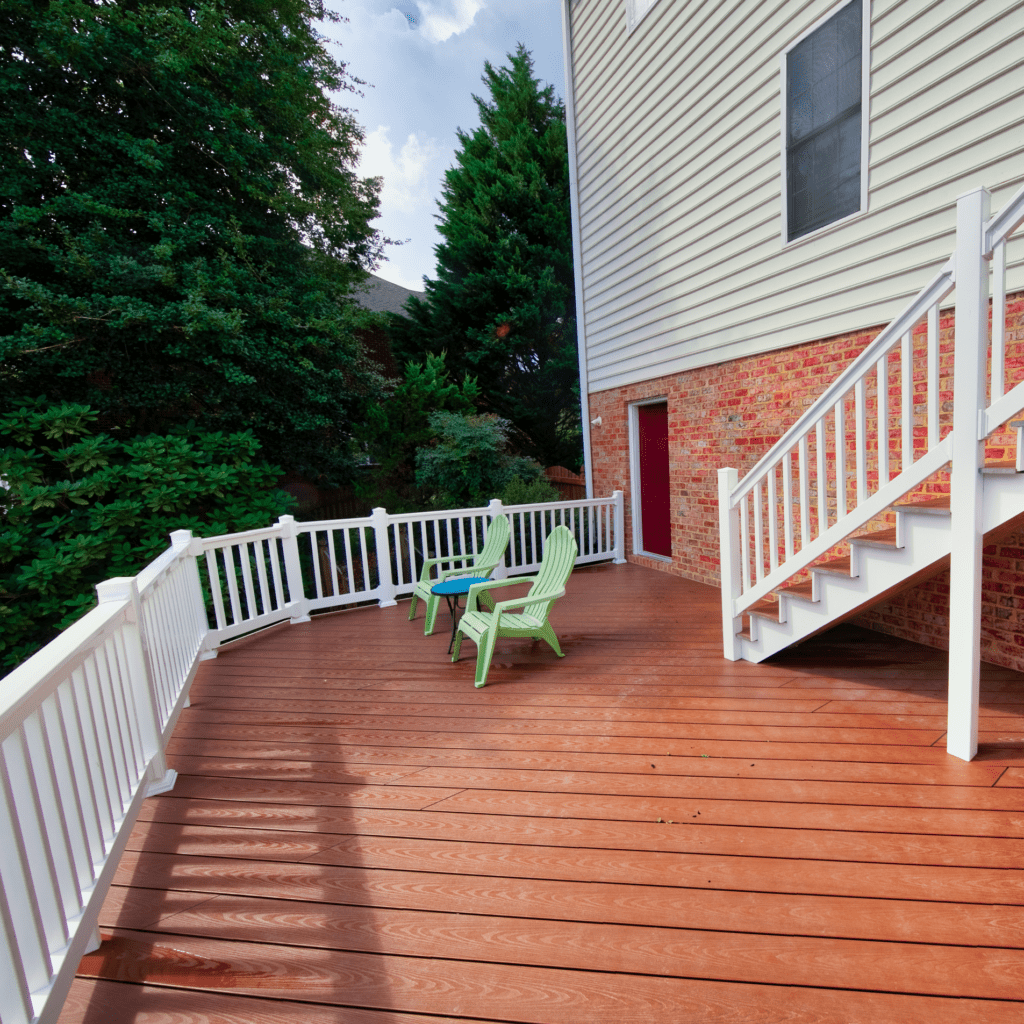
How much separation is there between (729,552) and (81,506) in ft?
23.1

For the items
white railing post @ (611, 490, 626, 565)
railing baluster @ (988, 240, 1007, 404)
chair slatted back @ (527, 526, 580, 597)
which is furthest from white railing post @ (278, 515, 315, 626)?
railing baluster @ (988, 240, 1007, 404)

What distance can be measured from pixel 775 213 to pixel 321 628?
514cm

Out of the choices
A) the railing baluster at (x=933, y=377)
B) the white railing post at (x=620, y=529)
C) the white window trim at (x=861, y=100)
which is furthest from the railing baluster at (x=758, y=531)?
the white railing post at (x=620, y=529)

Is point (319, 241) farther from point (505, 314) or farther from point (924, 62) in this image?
point (924, 62)

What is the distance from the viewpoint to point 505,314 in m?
13.4

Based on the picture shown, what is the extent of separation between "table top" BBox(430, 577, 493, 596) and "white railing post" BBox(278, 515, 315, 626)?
1.55 m

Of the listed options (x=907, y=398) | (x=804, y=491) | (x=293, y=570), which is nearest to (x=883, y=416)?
(x=907, y=398)

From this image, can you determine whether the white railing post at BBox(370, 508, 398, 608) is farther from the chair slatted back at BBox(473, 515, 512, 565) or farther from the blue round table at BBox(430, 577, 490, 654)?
the blue round table at BBox(430, 577, 490, 654)

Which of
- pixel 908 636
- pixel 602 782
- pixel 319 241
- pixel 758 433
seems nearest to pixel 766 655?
pixel 908 636

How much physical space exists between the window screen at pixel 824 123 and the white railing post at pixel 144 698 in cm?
490

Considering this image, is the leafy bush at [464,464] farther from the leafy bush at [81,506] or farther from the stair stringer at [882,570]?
the stair stringer at [882,570]

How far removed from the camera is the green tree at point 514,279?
44.4 feet

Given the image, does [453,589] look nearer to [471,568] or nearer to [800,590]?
[471,568]

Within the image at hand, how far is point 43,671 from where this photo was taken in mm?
1524
